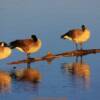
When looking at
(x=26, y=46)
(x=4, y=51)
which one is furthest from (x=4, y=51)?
(x=26, y=46)

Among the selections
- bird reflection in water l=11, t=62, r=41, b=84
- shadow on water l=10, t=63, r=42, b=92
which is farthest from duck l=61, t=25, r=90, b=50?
bird reflection in water l=11, t=62, r=41, b=84

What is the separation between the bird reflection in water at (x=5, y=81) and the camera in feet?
44.4

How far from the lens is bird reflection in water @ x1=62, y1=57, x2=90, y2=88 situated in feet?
47.8

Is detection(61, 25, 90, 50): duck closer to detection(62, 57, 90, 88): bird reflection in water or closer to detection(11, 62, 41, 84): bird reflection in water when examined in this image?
detection(62, 57, 90, 88): bird reflection in water

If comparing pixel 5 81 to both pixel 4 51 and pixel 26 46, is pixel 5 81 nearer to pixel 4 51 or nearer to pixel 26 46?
pixel 4 51

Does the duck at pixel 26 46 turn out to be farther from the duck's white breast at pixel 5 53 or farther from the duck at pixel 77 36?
the duck at pixel 77 36

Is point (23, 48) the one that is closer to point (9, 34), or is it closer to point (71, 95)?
point (9, 34)

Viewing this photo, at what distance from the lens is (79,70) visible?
51.6 ft

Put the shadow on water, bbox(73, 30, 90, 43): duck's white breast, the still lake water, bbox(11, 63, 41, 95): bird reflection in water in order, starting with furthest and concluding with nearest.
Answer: bbox(73, 30, 90, 43): duck's white breast → the shadow on water → bbox(11, 63, 41, 95): bird reflection in water → the still lake water

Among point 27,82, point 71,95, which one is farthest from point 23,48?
point 71,95

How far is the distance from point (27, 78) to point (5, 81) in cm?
68

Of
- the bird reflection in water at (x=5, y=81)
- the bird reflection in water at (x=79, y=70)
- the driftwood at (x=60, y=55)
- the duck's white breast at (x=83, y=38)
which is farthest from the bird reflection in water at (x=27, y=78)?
the duck's white breast at (x=83, y=38)

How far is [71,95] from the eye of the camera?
12.8 metres

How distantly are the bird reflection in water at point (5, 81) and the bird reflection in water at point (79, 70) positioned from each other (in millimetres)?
1605
